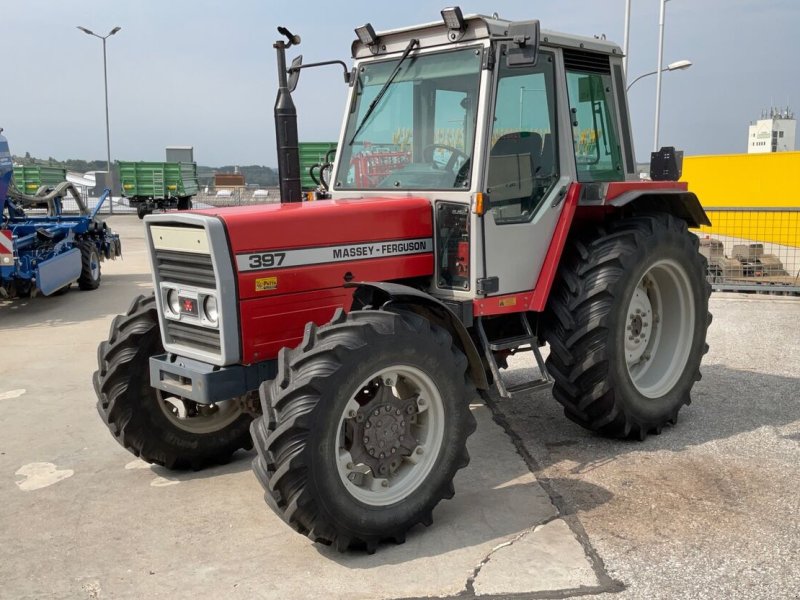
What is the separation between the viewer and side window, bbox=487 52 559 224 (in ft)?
15.6

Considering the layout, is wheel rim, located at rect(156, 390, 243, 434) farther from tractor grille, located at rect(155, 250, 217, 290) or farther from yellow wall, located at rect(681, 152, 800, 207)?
yellow wall, located at rect(681, 152, 800, 207)

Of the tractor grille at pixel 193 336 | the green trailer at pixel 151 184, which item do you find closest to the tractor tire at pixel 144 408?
the tractor grille at pixel 193 336

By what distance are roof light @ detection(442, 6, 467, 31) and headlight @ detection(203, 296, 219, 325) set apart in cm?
214

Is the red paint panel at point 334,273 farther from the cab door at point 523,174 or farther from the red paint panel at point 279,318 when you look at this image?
the cab door at point 523,174

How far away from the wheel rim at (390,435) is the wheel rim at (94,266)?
31.8ft

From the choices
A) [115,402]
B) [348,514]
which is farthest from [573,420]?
[115,402]

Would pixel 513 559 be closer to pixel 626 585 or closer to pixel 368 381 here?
pixel 626 585

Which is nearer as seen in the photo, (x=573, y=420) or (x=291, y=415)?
(x=291, y=415)

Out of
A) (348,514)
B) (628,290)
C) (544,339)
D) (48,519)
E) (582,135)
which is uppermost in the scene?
(582,135)

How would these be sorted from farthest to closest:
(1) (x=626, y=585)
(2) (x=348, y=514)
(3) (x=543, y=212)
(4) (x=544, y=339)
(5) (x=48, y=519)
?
1. (4) (x=544, y=339)
2. (3) (x=543, y=212)
3. (5) (x=48, y=519)
4. (2) (x=348, y=514)
5. (1) (x=626, y=585)

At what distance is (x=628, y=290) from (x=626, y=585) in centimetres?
214

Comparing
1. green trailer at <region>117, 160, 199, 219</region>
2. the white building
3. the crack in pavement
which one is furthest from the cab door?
the white building

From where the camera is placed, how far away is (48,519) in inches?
170

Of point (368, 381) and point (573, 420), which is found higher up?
point (368, 381)
